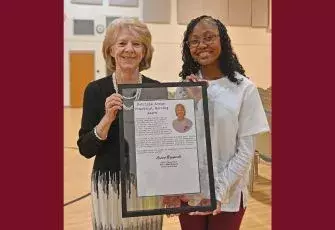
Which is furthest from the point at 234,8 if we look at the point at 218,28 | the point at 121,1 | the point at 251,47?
the point at 218,28

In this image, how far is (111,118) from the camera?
137cm

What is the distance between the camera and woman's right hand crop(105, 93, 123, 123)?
4.35 feet

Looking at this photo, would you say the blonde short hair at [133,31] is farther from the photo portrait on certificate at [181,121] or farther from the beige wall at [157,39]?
the beige wall at [157,39]

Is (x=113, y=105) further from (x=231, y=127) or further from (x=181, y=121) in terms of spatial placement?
(x=231, y=127)

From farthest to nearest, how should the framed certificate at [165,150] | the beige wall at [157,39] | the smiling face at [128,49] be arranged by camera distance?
1. the beige wall at [157,39]
2. the smiling face at [128,49]
3. the framed certificate at [165,150]

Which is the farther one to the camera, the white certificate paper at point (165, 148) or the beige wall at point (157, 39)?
the beige wall at point (157, 39)

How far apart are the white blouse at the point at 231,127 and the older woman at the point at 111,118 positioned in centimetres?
24

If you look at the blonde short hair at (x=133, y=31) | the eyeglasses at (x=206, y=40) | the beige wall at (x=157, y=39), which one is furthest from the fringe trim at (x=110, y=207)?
the beige wall at (x=157, y=39)

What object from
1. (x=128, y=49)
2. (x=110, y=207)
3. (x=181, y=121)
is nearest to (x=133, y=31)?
(x=128, y=49)

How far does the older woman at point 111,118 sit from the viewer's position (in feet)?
4.69

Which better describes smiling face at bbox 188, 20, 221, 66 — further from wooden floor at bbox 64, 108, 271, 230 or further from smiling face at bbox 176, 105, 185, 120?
wooden floor at bbox 64, 108, 271, 230

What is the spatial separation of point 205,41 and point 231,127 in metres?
0.32

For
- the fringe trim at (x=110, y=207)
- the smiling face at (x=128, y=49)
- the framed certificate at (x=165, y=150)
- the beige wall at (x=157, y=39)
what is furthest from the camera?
the beige wall at (x=157, y=39)
